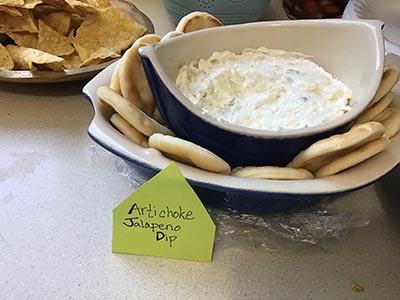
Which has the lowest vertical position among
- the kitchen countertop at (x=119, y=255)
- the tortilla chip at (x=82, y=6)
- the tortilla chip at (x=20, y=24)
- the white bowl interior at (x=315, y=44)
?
the kitchen countertop at (x=119, y=255)

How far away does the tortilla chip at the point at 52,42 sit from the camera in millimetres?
912

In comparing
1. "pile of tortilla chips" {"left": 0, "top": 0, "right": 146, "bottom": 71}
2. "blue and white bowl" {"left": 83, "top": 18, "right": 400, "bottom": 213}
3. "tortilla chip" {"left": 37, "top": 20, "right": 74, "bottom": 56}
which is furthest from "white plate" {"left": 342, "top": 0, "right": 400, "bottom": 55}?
"tortilla chip" {"left": 37, "top": 20, "right": 74, "bottom": 56}

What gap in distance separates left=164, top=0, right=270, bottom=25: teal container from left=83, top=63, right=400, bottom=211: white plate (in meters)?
0.44

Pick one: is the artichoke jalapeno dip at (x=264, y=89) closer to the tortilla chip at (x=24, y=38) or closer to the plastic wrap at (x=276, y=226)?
the plastic wrap at (x=276, y=226)

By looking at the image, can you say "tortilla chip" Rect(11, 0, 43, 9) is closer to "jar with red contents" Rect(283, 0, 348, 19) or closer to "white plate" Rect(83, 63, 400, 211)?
"white plate" Rect(83, 63, 400, 211)

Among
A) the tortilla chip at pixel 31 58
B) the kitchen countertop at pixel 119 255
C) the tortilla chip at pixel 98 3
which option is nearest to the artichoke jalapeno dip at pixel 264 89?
the kitchen countertop at pixel 119 255

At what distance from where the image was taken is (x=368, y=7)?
89 centimetres

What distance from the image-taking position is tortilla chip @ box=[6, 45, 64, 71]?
84 cm

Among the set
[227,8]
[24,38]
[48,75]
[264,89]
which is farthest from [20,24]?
[264,89]

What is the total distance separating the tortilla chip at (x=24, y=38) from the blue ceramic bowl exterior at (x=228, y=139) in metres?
0.38

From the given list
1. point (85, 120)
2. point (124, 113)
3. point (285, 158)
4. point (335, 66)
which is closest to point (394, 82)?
point (335, 66)

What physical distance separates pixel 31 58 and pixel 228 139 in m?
0.41

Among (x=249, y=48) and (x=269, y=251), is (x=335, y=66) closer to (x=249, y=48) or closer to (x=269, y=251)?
(x=249, y=48)

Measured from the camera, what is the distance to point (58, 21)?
3.13ft
